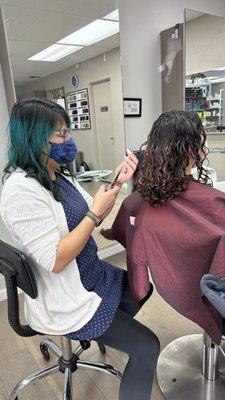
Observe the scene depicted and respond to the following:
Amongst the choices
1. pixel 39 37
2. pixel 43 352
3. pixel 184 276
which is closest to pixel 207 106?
pixel 39 37

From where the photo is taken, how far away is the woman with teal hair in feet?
2.85

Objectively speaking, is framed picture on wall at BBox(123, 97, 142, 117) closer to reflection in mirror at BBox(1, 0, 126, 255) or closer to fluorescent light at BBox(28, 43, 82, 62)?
reflection in mirror at BBox(1, 0, 126, 255)

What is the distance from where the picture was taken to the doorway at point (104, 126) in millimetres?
2455

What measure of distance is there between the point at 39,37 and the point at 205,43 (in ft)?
5.29

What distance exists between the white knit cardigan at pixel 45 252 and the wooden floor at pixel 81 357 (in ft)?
1.97

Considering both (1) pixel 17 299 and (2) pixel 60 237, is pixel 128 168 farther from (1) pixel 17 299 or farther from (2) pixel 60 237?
(1) pixel 17 299

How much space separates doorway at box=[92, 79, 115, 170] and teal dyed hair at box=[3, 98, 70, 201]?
150cm

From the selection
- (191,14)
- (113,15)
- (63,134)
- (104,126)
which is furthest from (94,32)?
(63,134)

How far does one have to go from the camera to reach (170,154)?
3.16ft

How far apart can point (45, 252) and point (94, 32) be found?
2.08 metres

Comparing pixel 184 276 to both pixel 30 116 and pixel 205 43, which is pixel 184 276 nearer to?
pixel 30 116

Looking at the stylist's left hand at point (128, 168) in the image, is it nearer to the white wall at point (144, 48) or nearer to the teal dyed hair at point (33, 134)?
the teal dyed hair at point (33, 134)

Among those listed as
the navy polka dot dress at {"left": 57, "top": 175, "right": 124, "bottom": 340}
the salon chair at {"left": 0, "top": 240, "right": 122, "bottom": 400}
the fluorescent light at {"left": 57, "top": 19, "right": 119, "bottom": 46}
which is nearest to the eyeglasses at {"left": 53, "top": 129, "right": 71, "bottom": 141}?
the navy polka dot dress at {"left": 57, "top": 175, "right": 124, "bottom": 340}

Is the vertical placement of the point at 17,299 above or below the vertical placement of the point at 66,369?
above
